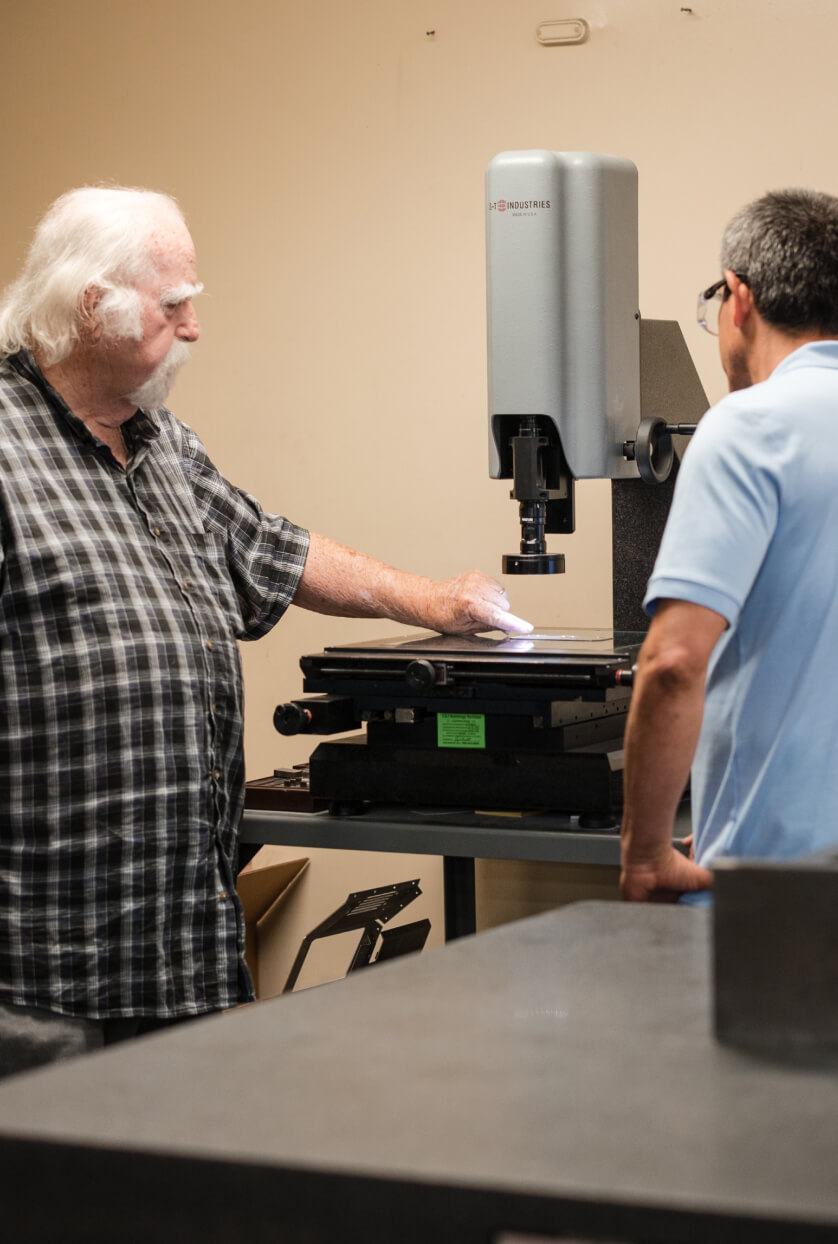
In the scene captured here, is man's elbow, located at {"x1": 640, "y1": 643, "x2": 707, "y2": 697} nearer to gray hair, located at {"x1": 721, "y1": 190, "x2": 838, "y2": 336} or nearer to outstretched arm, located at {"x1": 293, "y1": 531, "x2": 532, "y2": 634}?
gray hair, located at {"x1": 721, "y1": 190, "x2": 838, "y2": 336}

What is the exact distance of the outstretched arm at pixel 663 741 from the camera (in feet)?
4.12

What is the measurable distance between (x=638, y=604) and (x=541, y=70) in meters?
1.25

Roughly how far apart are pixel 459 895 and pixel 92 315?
118cm

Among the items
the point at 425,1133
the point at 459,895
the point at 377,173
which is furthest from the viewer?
the point at 377,173

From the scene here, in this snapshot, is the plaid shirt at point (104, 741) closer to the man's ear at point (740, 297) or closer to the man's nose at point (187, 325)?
the man's nose at point (187, 325)

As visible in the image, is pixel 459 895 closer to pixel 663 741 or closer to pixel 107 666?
pixel 107 666

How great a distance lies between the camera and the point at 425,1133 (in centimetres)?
47

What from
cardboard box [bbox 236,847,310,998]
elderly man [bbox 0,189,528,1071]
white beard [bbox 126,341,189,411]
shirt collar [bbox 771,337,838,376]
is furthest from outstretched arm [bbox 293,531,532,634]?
cardboard box [bbox 236,847,310,998]

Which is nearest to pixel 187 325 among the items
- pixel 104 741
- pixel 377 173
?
pixel 104 741

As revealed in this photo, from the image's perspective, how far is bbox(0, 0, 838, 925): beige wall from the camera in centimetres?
268

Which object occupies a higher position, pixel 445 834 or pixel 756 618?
pixel 756 618

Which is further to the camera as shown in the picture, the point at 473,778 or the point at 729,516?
the point at 473,778

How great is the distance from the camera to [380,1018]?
1.97 feet

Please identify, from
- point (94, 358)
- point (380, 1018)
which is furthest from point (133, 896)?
point (380, 1018)
